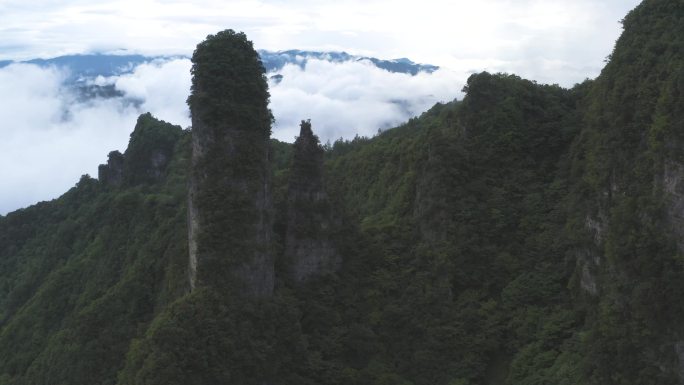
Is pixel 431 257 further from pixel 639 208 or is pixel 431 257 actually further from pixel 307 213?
pixel 639 208

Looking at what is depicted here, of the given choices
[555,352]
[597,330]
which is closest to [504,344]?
[555,352]

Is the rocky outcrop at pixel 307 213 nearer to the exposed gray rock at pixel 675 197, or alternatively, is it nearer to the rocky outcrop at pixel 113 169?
the exposed gray rock at pixel 675 197

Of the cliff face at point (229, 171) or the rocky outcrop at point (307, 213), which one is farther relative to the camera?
the rocky outcrop at point (307, 213)

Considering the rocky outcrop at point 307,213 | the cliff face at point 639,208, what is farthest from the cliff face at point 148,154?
the cliff face at point 639,208

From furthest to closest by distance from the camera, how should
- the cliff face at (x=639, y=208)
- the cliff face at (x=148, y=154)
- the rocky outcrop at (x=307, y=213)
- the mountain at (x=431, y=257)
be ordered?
the cliff face at (x=148, y=154) < the rocky outcrop at (x=307, y=213) < the mountain at (x=431, y=257) < the cliff face at (x=639, y=208)

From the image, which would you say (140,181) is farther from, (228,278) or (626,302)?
(626,302)

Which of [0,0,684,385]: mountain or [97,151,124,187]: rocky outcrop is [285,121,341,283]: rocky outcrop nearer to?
[0,0,684,385]: mountain

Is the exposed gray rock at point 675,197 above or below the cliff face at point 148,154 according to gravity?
below

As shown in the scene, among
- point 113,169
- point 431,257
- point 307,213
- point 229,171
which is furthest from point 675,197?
point 113,169
